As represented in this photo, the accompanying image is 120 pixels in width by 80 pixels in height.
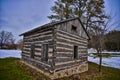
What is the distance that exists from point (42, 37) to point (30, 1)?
16.1 feet

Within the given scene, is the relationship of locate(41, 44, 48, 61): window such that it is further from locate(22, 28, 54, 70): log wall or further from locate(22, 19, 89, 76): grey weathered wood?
locate(22, 28, 54, 70): log wall

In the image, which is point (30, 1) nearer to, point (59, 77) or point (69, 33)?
point (69, 33)

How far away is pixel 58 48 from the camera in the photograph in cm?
773

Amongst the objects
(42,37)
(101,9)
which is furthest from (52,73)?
(101,9)

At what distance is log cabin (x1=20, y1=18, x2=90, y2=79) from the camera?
7.52 meters

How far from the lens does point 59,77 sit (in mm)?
7539

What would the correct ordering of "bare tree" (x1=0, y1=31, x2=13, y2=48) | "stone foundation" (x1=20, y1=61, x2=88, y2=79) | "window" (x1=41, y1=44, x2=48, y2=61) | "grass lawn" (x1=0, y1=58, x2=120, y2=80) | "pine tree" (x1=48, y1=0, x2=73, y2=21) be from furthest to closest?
"bare tree" (x1=0, y1=31, x2=13, y2=48), "pine tree" (x1=48, y1=0, x2=73, y2=21), "window" (x1=41, y1=44, x2=48, y2=61), "stone foundation" (x1=20, y1=61, x2=88, y2=79), "grass lawn" (x1=0, y1=58, x2=120, y2=80)

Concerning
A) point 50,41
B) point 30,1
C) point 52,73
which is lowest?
point 52,73

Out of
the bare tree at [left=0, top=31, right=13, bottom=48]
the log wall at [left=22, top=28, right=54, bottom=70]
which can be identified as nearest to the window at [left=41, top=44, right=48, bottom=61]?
the log wall at [left=22, top=28, right=54, bottom=70]

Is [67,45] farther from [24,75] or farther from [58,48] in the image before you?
[24,75]

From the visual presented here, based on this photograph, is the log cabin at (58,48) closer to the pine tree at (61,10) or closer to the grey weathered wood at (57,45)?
the grey weathered wood at (57,45)

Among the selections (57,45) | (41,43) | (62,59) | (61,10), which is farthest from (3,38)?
(57,45)

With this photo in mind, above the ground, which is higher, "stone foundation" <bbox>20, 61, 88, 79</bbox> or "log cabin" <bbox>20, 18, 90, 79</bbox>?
"log cabin" <bbox>20, 18, 90, 79</bbox>

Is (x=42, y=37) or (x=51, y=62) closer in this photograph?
(x=51, y=62)
